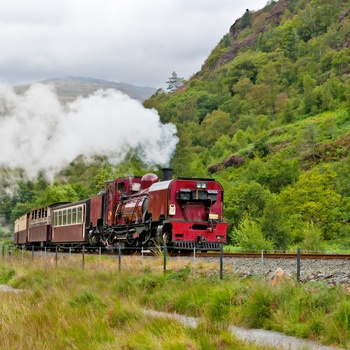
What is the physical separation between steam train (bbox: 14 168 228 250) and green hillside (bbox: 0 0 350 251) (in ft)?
22.0

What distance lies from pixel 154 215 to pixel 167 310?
11.6 m

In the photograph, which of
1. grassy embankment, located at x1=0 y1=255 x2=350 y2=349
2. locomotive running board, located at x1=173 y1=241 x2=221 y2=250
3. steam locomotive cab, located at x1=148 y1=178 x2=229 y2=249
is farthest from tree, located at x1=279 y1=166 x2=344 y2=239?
grassy embankment, located at x1=0 y1=255 x2=350 y2=349

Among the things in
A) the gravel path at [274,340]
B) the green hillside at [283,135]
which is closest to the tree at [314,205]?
the green hillside at [283,135]

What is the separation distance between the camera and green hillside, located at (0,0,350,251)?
45938mm

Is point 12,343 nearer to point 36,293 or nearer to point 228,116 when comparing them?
point 36,293

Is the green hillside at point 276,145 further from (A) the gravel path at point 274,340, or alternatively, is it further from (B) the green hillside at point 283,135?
(A) the gravel path at point 274,340

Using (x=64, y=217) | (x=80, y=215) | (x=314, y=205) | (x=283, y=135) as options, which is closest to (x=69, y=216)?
(x=64, y=217)

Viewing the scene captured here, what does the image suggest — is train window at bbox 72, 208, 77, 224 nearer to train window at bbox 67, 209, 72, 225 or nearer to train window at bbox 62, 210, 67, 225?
train window at bbox 67, 209, 72, 225

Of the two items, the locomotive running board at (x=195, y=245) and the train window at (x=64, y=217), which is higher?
the train window at (x=64, y=217)

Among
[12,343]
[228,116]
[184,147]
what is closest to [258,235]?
[12,343]

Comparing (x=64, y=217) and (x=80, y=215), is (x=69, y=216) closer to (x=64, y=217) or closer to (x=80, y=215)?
(x=64, y=217)

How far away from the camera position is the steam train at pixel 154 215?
2539 centimetres

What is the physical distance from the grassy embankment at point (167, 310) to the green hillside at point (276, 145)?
645 inches

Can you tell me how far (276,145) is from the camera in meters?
91.8
